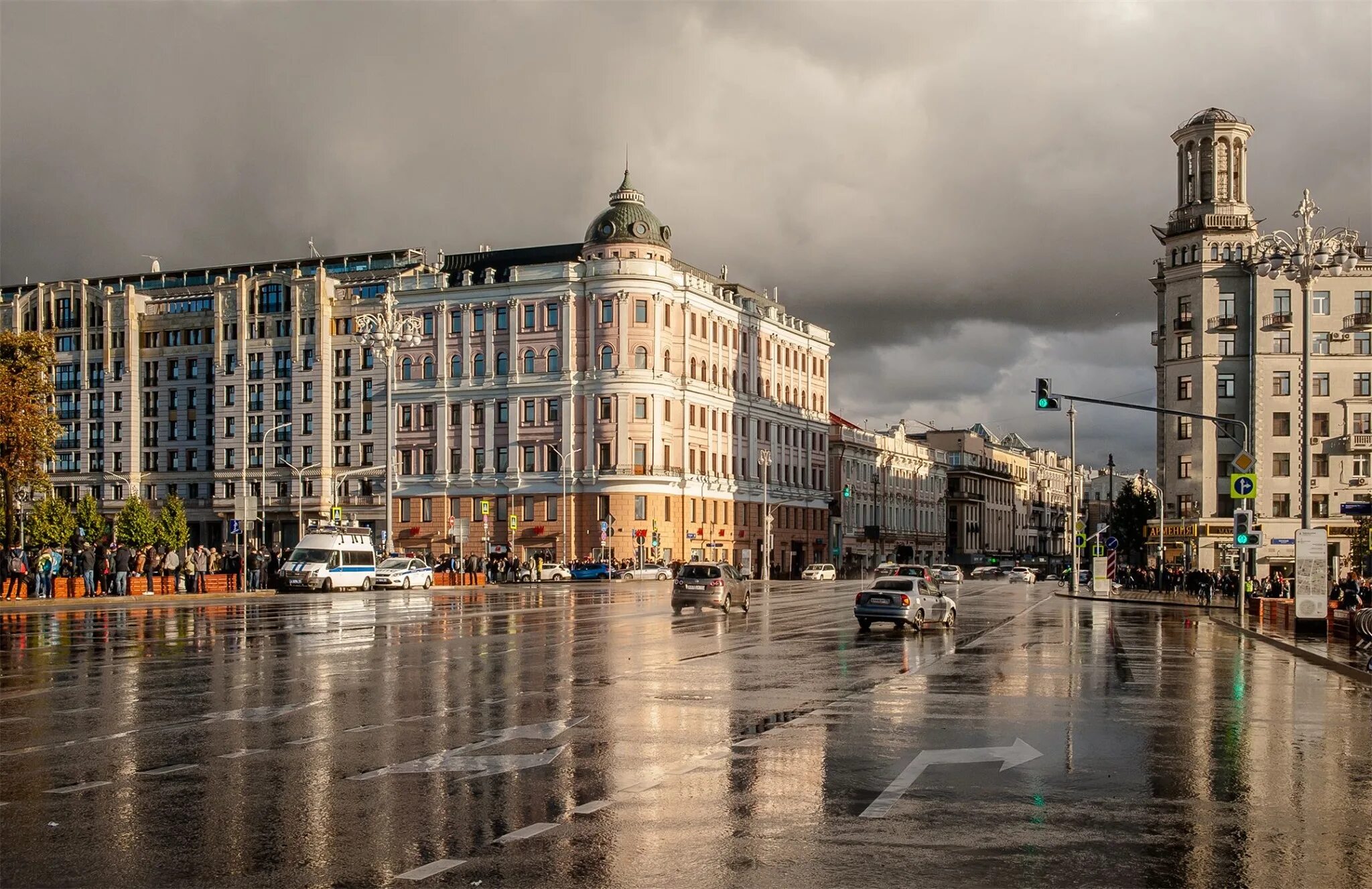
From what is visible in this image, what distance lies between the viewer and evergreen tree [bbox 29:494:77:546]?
10625 cm

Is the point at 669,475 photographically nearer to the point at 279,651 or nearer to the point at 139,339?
the point at 139,339

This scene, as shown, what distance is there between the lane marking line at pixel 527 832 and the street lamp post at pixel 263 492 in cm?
9706

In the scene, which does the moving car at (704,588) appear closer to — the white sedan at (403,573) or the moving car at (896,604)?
the moving car at (896,604)

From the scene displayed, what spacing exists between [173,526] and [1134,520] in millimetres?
79023

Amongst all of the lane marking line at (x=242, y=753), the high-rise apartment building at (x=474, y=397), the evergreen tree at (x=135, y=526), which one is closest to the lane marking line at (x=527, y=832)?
the lane marking line at (x=242, y=753)

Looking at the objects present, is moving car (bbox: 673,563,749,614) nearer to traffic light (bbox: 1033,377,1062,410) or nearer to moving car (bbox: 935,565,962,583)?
traffic light (bbox: 1033,377,1062,410)

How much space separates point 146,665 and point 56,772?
1050 cm

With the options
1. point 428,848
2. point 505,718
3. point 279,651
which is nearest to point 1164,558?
point 279,651

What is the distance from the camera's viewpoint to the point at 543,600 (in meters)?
52.8

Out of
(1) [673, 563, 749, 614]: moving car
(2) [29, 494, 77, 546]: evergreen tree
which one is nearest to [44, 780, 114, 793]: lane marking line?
(1) [673, 563, 749, 614]: moving car

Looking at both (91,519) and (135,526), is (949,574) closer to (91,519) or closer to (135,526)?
(135,526)

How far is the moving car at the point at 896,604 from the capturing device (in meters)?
32.1

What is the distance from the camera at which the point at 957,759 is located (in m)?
12.4

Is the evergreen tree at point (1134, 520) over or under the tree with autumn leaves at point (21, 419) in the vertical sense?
under
